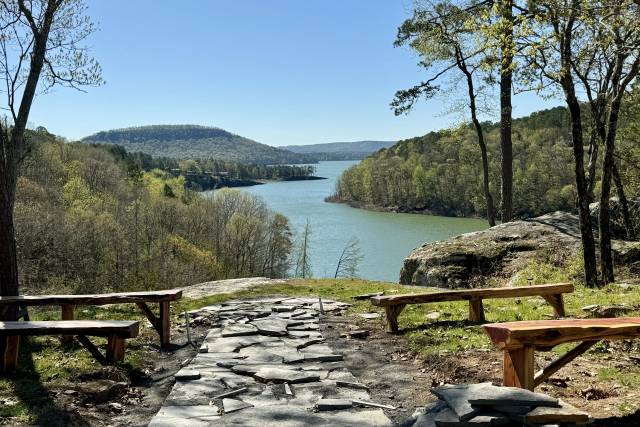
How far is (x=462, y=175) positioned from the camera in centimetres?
8006

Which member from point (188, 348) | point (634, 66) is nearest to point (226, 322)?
point (188, 348)

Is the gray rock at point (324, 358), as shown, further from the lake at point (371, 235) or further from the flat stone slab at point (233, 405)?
the lake at point (371, 235)

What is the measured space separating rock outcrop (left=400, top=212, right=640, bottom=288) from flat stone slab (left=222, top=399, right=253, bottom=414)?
9.31 m

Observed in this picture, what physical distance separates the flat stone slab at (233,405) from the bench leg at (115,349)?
190 centimetres

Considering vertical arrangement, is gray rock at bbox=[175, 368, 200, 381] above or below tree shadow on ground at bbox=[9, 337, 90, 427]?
below

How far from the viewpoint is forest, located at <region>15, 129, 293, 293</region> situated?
25031 millimetres

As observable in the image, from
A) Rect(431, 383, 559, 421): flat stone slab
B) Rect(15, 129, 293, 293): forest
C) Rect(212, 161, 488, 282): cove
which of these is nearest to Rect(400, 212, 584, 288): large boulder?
Rect(431, 383, 559, 421): flat stone slab

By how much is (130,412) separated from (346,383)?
2023 mm

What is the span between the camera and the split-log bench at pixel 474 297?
7.54 metres

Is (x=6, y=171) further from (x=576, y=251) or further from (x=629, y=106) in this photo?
(x=629, y=106)

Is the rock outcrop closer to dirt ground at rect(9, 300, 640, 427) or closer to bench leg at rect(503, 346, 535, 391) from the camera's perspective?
dirt ground at rect(9, 300, 640, 427)

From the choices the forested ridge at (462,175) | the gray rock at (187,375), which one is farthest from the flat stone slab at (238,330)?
the forested ridge at (462,175)

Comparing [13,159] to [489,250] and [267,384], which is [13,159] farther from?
[489,250]

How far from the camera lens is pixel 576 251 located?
13016 millimetres
